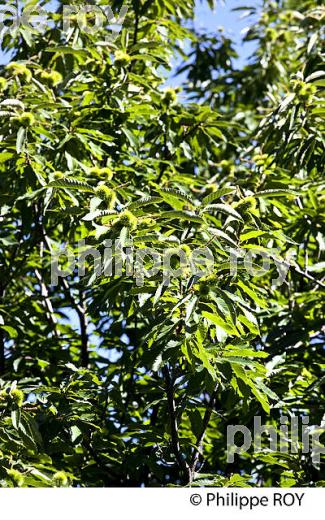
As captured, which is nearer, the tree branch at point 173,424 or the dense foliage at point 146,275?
the dense foliage at point 146,275

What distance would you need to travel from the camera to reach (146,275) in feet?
7.65

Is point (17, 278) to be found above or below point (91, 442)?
above

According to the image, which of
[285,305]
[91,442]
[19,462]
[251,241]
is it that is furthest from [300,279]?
[19,462]

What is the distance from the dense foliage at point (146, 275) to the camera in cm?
239

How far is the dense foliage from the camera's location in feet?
7.86

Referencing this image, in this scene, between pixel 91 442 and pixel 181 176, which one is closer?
pixel 91 442

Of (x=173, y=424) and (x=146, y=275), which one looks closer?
(x=146, y=275)

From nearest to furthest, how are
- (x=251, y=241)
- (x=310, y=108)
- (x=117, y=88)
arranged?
(x=251, y=241) < (x=310, y=108) < (x=117, y=88)

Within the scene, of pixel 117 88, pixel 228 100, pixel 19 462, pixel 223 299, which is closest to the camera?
pixel 223 299

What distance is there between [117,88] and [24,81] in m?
0.36

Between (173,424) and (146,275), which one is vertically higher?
(146,275)

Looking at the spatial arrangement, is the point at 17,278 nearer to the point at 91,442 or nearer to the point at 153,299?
the point at 91,442

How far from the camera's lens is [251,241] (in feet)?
8.74

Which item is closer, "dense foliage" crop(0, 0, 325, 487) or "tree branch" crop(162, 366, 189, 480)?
"dense foliage" crop(0, 0, 325, 487)
